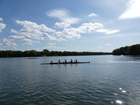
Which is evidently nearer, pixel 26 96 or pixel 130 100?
pixel 130 100

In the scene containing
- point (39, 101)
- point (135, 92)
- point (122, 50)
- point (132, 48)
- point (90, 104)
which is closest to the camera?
point (90, 104)

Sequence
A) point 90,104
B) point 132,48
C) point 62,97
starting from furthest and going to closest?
point 132,48
point 62,97
point 90,104

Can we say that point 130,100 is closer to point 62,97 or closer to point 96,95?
point 96,95

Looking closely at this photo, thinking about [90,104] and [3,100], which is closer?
[90,104]

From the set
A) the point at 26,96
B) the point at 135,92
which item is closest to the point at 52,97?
the point at 26,96

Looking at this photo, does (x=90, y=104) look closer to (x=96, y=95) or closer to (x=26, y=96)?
(x=96, y=95)

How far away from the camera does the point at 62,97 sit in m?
13.3

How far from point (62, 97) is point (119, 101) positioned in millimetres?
5844

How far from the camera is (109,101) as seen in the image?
39.5ft

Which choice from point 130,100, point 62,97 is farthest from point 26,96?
point 130,100

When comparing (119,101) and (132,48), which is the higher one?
(132,48)

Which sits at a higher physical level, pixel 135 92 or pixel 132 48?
pixel 132 48

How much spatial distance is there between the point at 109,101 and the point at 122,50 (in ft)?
634

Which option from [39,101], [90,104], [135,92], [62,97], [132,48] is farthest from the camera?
[132,48]
